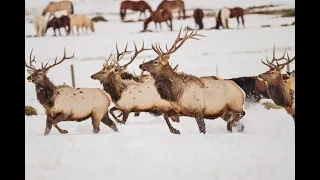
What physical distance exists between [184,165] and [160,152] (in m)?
0.20

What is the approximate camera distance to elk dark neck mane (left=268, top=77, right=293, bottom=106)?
10.4ft

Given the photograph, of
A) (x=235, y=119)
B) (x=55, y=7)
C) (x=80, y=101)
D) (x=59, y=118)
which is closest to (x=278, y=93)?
(x=235, y=119)

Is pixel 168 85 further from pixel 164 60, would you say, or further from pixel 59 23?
pixel 59 23

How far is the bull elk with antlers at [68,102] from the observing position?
317 cm

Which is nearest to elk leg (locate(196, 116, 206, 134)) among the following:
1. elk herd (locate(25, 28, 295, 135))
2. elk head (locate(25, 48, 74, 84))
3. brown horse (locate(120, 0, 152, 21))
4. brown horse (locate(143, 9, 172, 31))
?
elk herd (locate(25, 28, 295, 135))

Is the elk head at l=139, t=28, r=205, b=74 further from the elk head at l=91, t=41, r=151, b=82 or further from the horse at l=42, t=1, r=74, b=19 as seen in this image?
the horse at l=42, t=1, r=74, b=19

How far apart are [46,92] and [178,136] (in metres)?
1.01

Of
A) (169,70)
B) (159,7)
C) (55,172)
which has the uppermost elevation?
(159,7)

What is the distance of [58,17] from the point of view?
3221mm

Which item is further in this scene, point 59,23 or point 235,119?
point 59,23

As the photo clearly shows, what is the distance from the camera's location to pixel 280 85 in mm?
3182

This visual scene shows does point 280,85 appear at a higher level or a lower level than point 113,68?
lower
